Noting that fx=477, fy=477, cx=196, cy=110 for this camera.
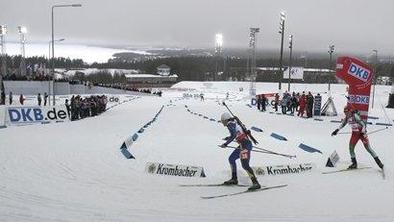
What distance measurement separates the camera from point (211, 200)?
10.3 metres

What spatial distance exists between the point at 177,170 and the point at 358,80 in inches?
649

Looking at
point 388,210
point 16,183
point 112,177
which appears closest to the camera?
point 388,210

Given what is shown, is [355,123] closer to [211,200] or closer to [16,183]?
[211,200]

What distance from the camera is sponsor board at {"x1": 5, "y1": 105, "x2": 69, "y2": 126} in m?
27.4

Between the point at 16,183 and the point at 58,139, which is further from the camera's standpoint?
the point at 58,139

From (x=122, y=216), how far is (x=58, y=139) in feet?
40.7

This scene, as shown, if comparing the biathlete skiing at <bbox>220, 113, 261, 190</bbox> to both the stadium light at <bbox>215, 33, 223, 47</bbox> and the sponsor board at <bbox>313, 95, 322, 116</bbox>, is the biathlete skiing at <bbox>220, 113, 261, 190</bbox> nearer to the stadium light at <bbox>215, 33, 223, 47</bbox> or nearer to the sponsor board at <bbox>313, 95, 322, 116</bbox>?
the sponsor board at <bbox>313, 95, 322, 116</bbox>

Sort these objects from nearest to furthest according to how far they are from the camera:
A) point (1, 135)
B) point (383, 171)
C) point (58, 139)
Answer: point (383, 171) < point (58, 139) < point (1, 135)

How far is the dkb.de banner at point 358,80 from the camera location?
25.5m

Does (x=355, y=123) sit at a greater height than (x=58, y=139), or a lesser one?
greater

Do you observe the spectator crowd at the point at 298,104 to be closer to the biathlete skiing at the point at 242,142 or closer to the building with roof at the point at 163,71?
the biathlete skiing at the point at 242,142

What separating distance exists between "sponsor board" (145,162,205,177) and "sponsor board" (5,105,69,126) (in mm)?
17143

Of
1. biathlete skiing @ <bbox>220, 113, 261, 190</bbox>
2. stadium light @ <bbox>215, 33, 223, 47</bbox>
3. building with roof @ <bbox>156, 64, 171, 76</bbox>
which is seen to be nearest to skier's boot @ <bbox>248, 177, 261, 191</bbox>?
biathlete skiing @ <bbox>220, 113, 261, 190</bbox>

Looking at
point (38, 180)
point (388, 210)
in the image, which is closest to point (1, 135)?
point (38, 180)
